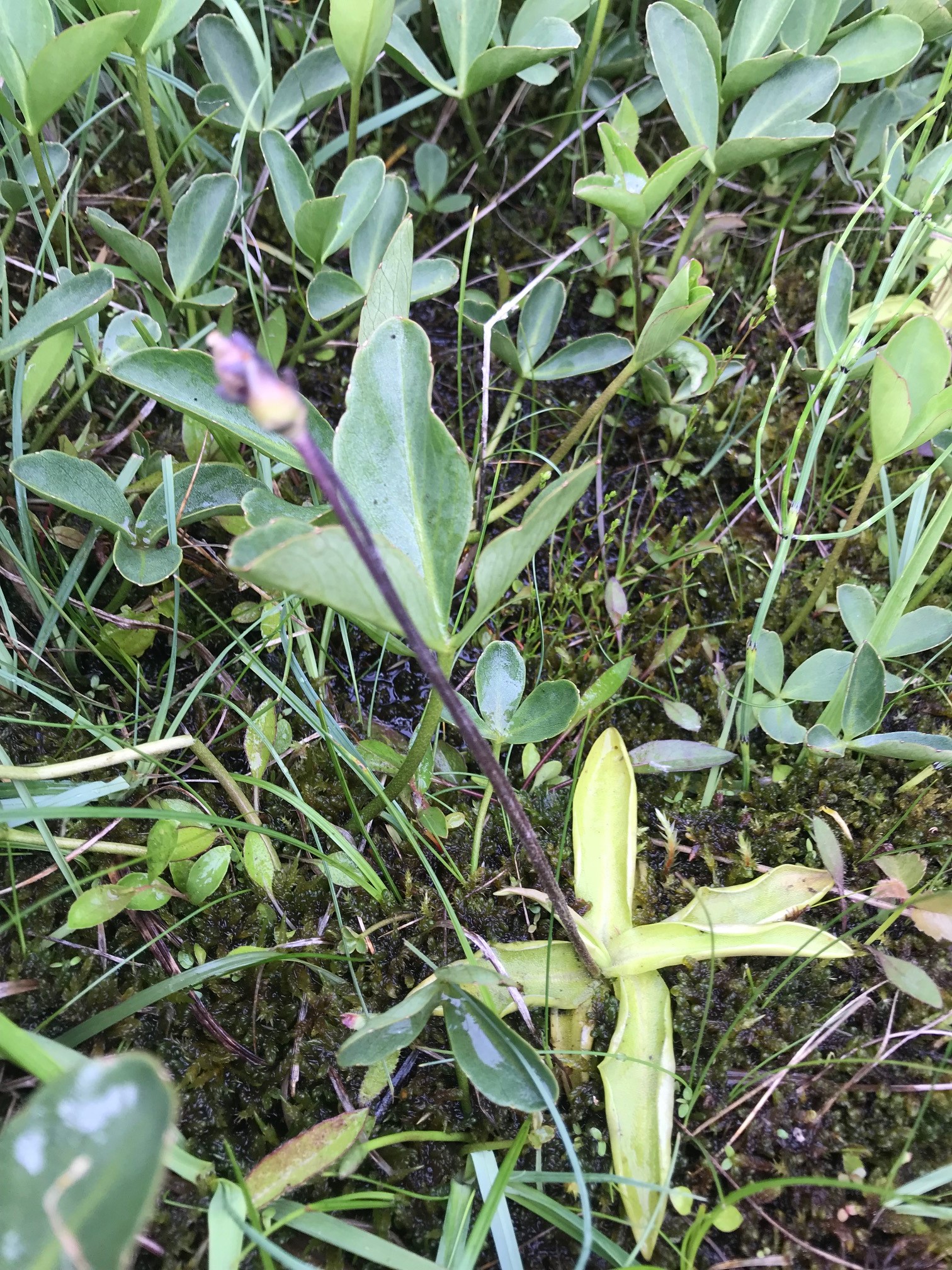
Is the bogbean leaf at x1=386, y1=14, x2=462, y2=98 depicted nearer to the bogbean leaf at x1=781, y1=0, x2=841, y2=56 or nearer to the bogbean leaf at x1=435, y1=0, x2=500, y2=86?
the bogbean leaf at x1=435, y1=0, x2=500, y2=86

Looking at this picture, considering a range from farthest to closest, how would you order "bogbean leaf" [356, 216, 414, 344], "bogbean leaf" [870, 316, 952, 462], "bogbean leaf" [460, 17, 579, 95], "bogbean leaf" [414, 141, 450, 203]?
"bogbean leaf" [414, 141, 450, 203] < "bogbean leaf" [460, 17, 579, 95] < "bogbean leaf" [870, 316, 952, 462] < "bogbean leaf" [356, 216, 414, 344]

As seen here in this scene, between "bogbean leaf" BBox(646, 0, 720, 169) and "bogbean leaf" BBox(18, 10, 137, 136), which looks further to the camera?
"bogbean leaf" BBox(646, 0, 720, 169)

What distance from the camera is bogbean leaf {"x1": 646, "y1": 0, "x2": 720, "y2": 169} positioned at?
1.36 meters

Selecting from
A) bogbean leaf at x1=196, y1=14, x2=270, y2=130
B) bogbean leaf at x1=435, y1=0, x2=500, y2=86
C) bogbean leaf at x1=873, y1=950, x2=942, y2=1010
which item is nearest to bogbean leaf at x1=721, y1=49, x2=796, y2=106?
bogbean leaf at x1=435, y1=0, x2=500, y2=86

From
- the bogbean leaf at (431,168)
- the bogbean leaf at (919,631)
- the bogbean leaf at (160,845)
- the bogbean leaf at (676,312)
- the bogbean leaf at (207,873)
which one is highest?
the bogbean leaf at (431,168)

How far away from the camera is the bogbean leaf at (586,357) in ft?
4.92

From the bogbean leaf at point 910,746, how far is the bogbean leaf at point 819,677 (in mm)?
87

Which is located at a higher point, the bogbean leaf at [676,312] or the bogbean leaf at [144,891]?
the bogbean leaf at [676,312]

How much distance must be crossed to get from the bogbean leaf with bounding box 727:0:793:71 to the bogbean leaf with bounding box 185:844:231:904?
59.6 inches

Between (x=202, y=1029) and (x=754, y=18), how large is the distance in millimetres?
1830

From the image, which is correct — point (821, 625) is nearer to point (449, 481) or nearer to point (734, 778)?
point (734, 778)

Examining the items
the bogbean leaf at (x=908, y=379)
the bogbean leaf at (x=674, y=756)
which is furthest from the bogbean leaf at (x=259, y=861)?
the bogbean leaf at (x=908, y=379)

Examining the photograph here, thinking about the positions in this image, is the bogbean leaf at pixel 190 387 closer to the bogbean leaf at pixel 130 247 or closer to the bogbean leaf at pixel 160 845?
the bogbean leaf at pixel 130 247

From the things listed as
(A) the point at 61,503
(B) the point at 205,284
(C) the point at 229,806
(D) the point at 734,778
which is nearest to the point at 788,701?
(D) the point at 734,778
